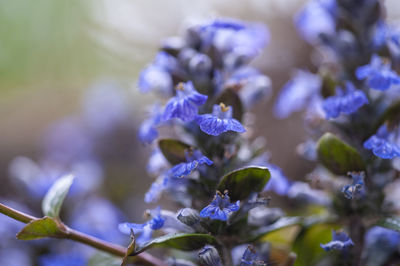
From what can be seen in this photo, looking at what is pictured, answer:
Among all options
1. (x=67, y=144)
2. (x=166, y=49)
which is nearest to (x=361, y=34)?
(x=166, y=49)

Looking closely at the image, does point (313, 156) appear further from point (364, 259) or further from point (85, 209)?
point (85, 209)

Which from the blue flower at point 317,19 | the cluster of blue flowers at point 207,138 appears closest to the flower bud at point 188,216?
the cluster of blue flowers at point 207,138

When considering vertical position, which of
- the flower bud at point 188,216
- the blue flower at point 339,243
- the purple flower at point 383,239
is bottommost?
the flower bud at point 188,216

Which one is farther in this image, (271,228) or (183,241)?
(271,228)

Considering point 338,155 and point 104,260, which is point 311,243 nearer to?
point 338,155

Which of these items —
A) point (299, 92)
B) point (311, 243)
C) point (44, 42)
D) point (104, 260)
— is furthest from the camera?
point (44, 42)

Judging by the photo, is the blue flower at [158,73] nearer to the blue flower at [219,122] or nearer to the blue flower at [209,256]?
the blue flower at [219,122]

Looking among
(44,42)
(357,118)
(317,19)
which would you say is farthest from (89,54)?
(357,118)

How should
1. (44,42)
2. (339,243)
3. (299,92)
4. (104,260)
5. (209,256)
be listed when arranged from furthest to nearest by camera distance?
(44,42)
(299,92)
(104,260)
(339,243)
(209,256)
